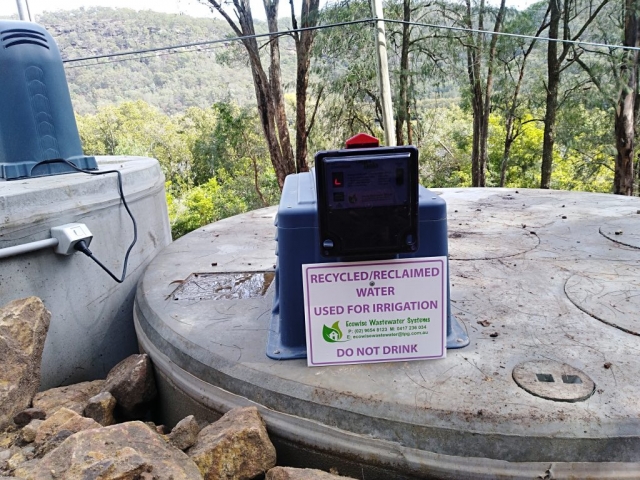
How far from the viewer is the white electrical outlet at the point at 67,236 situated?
241cm

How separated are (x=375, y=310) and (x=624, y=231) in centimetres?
256

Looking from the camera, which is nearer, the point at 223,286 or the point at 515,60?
the point at 223,286

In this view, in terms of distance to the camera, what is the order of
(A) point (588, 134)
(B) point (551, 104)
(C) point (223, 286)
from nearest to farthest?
(C) point (223, 286) < (B) point (551, 104) < (A) point (588, 134)

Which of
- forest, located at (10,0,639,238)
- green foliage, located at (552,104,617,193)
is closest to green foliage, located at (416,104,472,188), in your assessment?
forest, located at (10,0,639,238)

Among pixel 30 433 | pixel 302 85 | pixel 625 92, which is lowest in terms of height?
pixel 30 433

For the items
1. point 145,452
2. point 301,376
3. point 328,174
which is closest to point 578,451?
point 301,376

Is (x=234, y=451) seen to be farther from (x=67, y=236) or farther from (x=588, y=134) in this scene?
(x=588, y=134)

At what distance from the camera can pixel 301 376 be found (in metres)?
1.75

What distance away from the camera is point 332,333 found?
5.87ft

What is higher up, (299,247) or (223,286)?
(299,247)

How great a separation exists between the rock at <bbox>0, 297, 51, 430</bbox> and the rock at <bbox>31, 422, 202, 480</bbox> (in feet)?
2.08

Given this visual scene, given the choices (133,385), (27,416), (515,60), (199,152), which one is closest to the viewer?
(27,416)

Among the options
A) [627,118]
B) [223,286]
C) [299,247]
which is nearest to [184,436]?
[299,247]

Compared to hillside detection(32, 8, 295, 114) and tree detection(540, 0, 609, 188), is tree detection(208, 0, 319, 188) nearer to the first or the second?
tree detection(540, 0, 609, 188)
